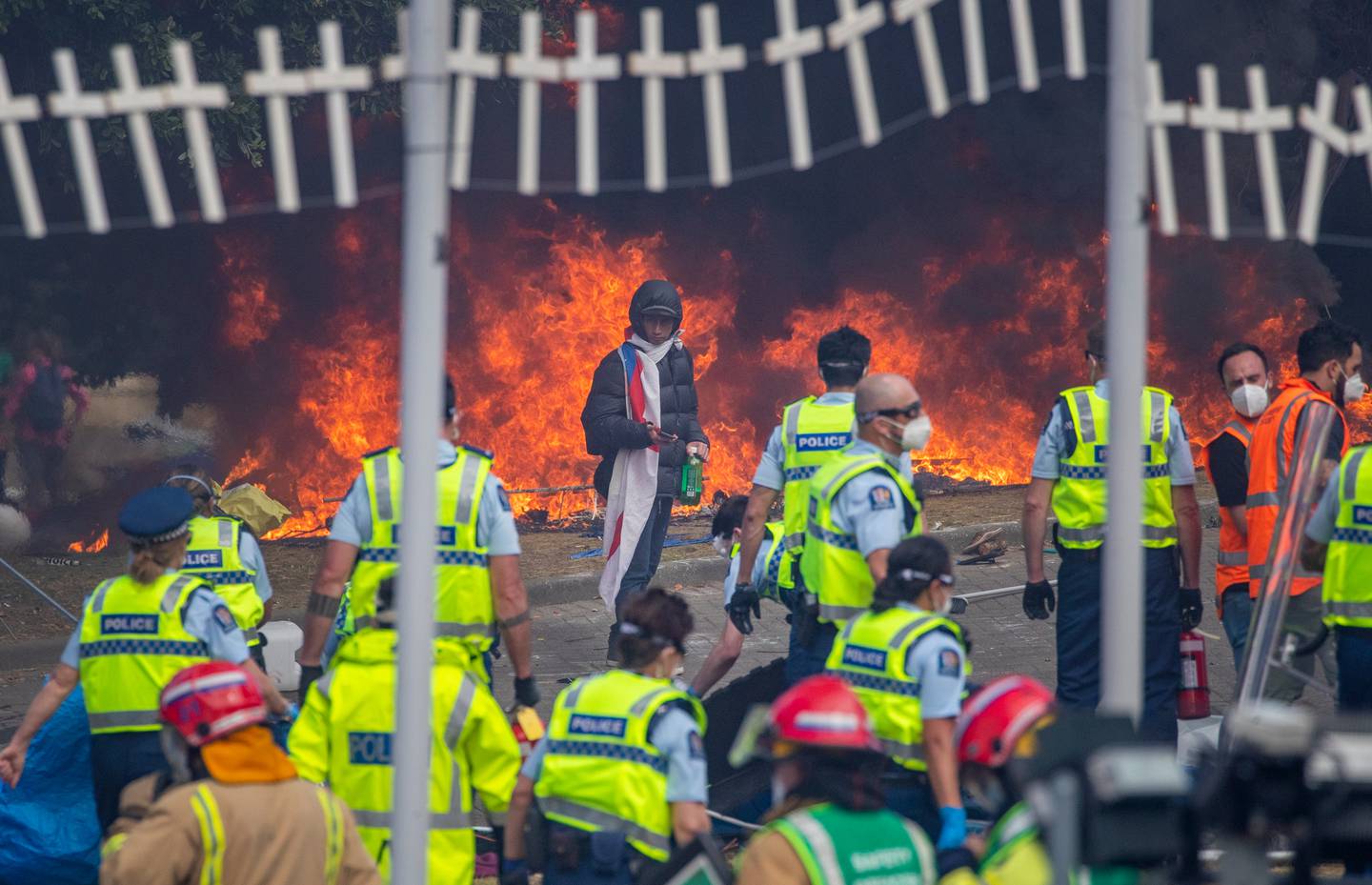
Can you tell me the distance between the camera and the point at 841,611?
6598 mm

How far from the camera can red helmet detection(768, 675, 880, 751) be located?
374cm

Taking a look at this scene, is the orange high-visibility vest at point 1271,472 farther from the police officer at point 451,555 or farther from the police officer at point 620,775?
the police officer at point 620,775

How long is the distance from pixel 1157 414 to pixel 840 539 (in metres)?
1.96

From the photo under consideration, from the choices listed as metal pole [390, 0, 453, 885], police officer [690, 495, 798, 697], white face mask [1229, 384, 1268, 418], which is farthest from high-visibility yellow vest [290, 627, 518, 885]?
white face mask [1229, 384, 1268, 418]

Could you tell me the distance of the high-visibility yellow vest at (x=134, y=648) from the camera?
5.73m

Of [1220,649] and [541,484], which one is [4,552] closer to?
[541,484]

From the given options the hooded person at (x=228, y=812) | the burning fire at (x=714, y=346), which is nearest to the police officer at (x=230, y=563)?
the hooded person at (x=228, y=812)

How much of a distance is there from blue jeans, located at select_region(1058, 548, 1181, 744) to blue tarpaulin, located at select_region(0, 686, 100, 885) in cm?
423

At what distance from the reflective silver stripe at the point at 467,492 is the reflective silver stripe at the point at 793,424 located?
6.53 ft

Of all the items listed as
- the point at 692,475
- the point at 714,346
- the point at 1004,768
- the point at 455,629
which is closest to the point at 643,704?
the point at 1004,768

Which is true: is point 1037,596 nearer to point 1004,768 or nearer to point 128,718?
point 128,718

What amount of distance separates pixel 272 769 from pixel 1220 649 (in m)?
7.39

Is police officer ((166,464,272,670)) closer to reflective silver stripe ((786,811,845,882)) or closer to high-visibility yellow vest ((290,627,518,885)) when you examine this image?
high-visibility yellow vest ((290,627,518,885))

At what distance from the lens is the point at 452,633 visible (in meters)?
6.15
